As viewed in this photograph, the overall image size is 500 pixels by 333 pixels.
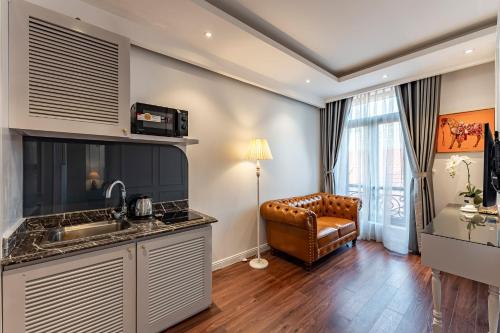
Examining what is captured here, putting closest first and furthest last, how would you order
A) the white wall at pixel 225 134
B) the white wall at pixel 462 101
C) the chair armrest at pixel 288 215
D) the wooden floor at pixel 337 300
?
the wooden floor at pixel 337 300
the white wall at pixel 225 134
the chair armrest at pixel 288 215
the white wall at pixel 462 101

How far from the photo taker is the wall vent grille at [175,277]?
1.70 meters

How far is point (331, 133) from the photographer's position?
4.35m

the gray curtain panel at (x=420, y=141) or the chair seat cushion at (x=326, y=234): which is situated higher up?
the gray curtain panel at (x=420, y=141)

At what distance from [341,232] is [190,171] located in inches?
92.7

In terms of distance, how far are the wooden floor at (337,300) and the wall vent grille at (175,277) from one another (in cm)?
24

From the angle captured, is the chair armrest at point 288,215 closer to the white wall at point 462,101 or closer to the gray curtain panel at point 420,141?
the gray curtain panel at point 420,141

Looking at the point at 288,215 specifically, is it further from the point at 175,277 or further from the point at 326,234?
the point at 175,277

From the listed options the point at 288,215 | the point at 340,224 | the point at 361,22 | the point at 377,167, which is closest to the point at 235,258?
the point at 288,215

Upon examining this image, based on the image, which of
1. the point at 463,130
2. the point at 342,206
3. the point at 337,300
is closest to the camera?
the point at 337,300

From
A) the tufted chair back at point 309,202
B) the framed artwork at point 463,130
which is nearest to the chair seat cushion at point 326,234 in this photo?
the tufted chair back at point 309,202

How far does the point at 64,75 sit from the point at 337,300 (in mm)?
3025

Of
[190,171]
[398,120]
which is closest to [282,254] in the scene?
[190,171]

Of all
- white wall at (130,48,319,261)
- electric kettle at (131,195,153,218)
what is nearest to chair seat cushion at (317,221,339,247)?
white wall at (130,48,319,261)

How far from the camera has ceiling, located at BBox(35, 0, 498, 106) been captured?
1.96 meters
